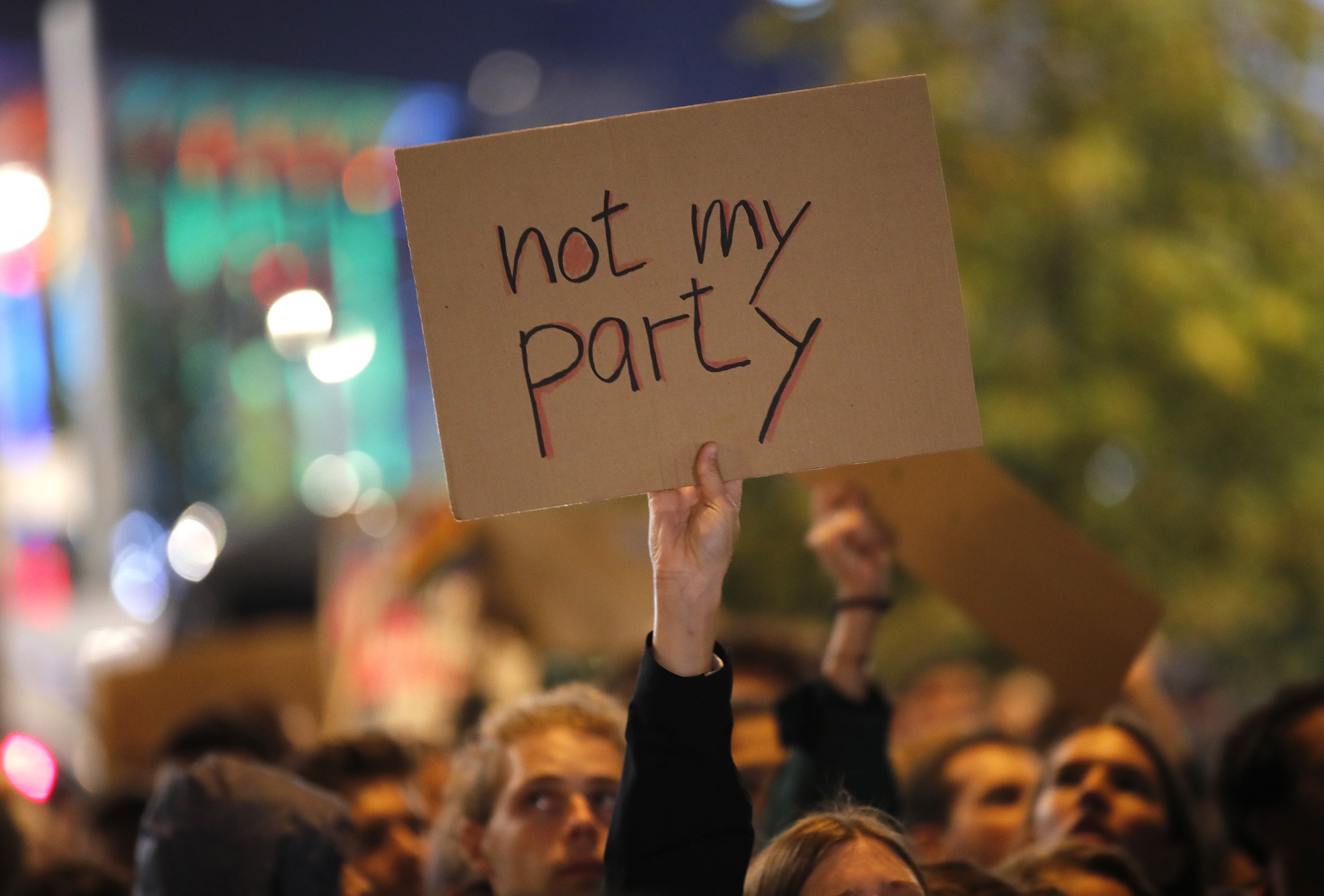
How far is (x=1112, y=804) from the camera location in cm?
312

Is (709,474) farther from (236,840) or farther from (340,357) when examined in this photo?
(340,357)

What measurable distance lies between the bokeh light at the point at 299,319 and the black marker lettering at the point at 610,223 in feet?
34.4

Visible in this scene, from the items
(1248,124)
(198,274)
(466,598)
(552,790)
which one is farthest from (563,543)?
(198,274)

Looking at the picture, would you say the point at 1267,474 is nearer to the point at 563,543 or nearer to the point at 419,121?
the point at 563,543

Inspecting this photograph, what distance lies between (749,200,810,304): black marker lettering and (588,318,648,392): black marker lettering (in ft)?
0.67

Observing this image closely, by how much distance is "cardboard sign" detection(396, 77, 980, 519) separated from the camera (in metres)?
2.16

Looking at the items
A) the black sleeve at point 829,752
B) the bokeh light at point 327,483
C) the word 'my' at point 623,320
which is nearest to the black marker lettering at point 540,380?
the word 'my' at point 623,320

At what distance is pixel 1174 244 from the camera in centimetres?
782

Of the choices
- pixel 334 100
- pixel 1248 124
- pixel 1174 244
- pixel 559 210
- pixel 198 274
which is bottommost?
pixel 559 210

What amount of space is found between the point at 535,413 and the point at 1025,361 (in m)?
6.15

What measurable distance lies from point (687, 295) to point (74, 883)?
213cm

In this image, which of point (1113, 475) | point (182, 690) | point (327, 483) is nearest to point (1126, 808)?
point (182, 690)

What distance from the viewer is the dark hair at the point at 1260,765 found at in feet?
9.72

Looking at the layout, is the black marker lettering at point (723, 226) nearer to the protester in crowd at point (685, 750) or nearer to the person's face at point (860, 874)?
the protester in crowd at point (685, 750)
